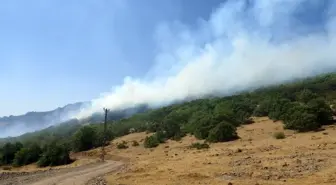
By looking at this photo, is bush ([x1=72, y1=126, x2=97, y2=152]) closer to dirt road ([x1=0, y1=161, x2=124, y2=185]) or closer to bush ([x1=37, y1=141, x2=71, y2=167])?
bush ([x1=37, y1=141, x2=71, y2=167])

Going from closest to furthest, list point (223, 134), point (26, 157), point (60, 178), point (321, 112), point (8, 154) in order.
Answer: point (60, 178) < point (321, 112) < point (223, 134) < point (26, 157) < point (8, 154)

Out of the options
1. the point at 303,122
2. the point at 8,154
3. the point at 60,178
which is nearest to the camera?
the point at 60,178

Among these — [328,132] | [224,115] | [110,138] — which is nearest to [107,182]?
[328,132]

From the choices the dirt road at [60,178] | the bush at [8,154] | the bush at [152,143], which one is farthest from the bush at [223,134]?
the bush at [8,154]

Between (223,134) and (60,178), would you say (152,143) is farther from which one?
(60,178)

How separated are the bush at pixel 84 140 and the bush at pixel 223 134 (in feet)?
136

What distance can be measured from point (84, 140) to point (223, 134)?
144 ft

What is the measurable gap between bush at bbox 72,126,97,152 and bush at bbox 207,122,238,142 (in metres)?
41.3

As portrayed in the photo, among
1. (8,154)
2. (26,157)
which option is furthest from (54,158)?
(8,154)

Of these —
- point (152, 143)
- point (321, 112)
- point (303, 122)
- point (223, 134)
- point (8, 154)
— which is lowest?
point (8, 154)

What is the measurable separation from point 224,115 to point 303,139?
25.3 m

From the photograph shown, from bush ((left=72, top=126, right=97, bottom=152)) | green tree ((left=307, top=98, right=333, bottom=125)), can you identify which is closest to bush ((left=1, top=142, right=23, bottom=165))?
bush ((left=72, top=126, right=97, bottom=152))

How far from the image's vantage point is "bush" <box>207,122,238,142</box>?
2260 inches

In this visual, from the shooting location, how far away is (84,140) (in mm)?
89625
